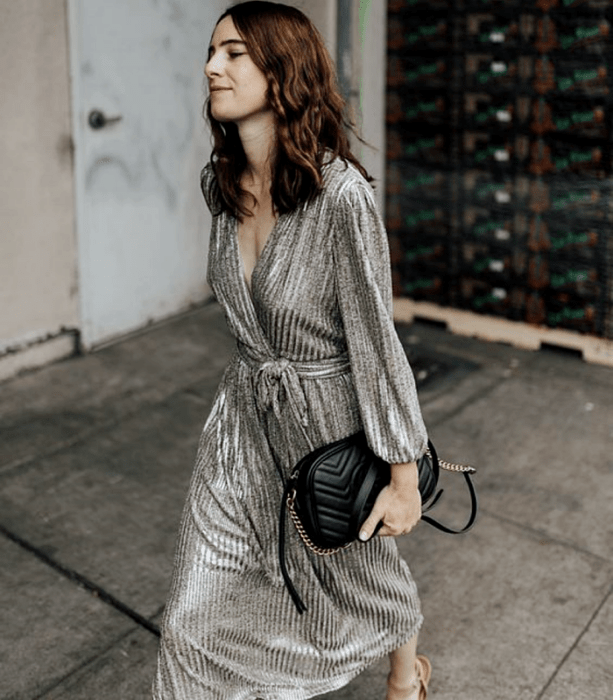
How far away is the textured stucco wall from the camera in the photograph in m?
5.16

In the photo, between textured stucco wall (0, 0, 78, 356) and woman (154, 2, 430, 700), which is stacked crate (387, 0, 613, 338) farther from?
woman (154, 2, 430, 700)

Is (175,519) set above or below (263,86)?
below

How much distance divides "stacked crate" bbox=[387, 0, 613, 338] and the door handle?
1.65 metres

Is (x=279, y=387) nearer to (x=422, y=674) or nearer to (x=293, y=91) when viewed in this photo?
(x=293, y=91)

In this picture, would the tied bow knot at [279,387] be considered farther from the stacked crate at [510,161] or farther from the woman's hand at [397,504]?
the stacked crate at [510,161]

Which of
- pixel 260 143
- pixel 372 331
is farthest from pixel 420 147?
pixel 372 331

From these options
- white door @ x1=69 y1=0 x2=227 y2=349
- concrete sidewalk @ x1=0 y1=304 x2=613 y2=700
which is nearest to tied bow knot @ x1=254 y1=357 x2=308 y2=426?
concrete sidewalk @ x1=0 y1=304 x2=613 y2=700

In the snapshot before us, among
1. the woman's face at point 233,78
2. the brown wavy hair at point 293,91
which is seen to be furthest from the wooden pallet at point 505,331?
the woman's face at point 233,78

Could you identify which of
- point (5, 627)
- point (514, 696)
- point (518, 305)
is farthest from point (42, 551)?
point (518, 305)

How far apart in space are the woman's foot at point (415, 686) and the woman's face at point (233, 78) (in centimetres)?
154

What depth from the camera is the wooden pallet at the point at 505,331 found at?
5.72 meters

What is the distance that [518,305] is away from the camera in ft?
19.4

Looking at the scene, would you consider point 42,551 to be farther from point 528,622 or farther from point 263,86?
point 263,86

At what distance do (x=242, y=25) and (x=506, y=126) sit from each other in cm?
374
